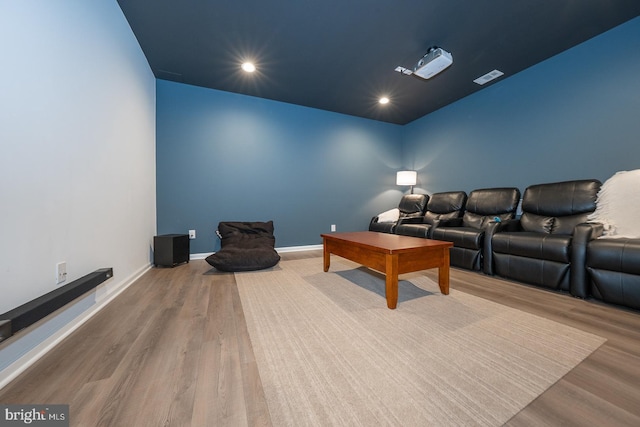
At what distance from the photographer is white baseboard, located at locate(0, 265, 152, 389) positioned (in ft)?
3.24

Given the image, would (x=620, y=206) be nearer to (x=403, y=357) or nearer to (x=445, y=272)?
(x=445, y=272)

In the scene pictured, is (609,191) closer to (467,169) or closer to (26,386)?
(467,169)

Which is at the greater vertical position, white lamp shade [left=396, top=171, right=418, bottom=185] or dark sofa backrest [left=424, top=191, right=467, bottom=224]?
white lamp shade [left=396, top=171, right=418, bottom=185]

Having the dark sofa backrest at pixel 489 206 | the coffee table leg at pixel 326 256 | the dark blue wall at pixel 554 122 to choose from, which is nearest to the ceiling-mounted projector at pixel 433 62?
the dark blue wall at pixel 554 122

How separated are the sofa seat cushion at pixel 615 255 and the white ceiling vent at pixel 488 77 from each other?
7.82 feet

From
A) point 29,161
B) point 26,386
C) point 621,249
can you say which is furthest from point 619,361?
point 29,161

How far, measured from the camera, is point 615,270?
1.67 m

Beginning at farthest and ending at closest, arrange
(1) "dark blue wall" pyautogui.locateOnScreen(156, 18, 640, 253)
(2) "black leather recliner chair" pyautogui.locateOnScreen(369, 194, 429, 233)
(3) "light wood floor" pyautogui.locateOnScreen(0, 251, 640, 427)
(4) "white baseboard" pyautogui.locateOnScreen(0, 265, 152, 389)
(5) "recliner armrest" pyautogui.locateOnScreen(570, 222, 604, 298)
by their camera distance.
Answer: (2) "black leather recliner chair" pyautogui.locateOnScreen(369, 194, 429, 233), (1) "dark blue wall" pyautogui.locateOnScreen(156, 18, 640, 253), (5) "recliner armrest" pyautogui.locateOnScreen(570, 222, 604, 298), (4) "white baseboard" pyautogui.locateOnScreen(0, 265, 152, 389), (3) "light wood floor" pyautogui.locateOnScreen(0, 251, 640, 427)

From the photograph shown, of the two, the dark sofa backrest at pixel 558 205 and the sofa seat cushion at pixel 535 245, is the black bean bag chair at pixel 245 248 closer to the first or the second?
the sofa seat cushion at pixel 535 245

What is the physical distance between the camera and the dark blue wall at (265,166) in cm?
327

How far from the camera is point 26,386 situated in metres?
0.94

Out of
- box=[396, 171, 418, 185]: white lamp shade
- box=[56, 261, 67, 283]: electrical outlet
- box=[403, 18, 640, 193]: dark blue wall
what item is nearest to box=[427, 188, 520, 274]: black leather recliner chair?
box=[403, 18, 640, 193]: dark blue wall

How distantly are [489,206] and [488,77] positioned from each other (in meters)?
1.74

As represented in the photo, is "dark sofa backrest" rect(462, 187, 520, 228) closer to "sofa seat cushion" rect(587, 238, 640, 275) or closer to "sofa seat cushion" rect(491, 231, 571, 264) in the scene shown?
"sofa seat cushion" rect(491, 231, 571, 264)
